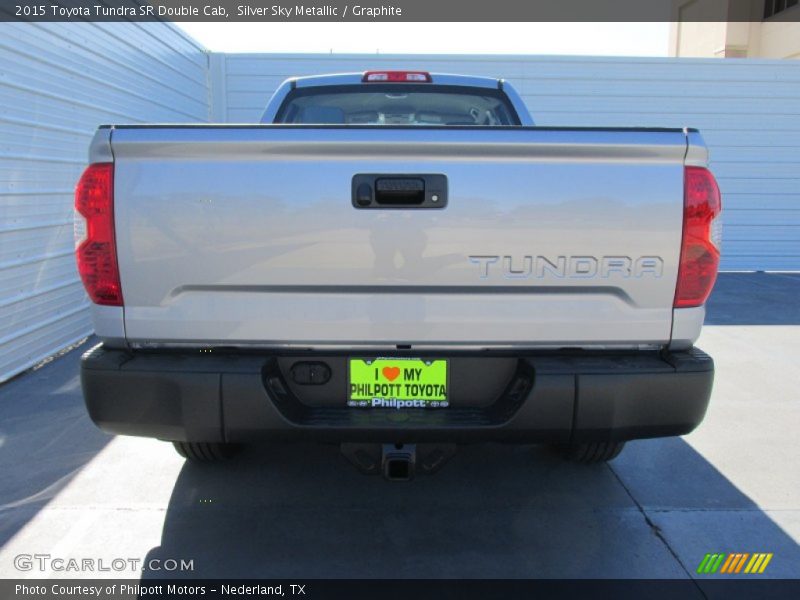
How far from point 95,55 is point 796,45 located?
16.7 metres

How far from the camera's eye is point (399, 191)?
2188mm

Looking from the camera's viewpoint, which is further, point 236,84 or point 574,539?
Result: point 236,84

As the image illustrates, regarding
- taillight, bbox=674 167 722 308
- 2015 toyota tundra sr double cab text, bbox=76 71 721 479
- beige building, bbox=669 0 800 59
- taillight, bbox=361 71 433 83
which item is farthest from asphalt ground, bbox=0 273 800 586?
beige building, bbox=669 0 800 59

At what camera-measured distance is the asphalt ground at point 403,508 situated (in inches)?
102

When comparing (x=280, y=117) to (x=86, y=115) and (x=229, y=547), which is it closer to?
(x=229, y=547)

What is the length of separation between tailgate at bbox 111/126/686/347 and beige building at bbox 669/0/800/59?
681 inches

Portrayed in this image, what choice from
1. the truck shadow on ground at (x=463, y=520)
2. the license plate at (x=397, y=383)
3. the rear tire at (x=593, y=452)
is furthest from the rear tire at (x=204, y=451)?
the rear tire at (x=593, y=452)

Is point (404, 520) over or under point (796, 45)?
under

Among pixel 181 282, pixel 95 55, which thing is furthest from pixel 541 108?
pixel 181 282

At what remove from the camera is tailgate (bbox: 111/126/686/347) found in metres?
2.19

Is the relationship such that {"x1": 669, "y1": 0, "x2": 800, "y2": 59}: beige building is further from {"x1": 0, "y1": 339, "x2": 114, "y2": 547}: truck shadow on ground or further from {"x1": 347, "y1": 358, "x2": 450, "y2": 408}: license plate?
{"x1": 0, "y1": 339, "x2": 114, "y2": 547}: truck shadow on ground

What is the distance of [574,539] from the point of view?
2.74 m

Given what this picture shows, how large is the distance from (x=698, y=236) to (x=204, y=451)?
2423mm

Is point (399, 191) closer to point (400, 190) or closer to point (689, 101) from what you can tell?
point (400, 190)
